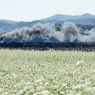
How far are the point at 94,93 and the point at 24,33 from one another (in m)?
89.3

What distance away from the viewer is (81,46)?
229 ft

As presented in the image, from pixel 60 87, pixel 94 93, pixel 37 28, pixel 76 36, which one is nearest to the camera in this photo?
pixel 94 93

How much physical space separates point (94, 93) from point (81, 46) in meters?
64.0

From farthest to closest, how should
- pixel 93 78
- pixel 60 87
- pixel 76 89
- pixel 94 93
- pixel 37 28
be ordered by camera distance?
pixel 37 28, pixel 93 78, pixel 60 87, pixel 76 89, pixel 94 93

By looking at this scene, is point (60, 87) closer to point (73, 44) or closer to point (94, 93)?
point (94, 93)

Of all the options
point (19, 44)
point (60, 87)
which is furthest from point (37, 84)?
point (19, 44)

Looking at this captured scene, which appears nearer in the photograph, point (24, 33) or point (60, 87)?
point (60, 87)

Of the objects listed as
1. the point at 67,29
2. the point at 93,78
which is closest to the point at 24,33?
the point at 67,29

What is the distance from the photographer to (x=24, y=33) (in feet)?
311

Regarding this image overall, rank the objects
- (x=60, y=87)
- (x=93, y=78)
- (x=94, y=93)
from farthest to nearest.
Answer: (x=93, y=78) → (x=60, y=87) → (x=94, y=93)

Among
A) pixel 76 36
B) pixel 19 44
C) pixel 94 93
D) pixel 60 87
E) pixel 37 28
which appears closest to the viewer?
pixel 94 93

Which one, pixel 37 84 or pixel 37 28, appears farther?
pixel 37 28

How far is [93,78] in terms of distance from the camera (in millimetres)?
8148

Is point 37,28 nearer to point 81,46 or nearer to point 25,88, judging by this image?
point 81,46
